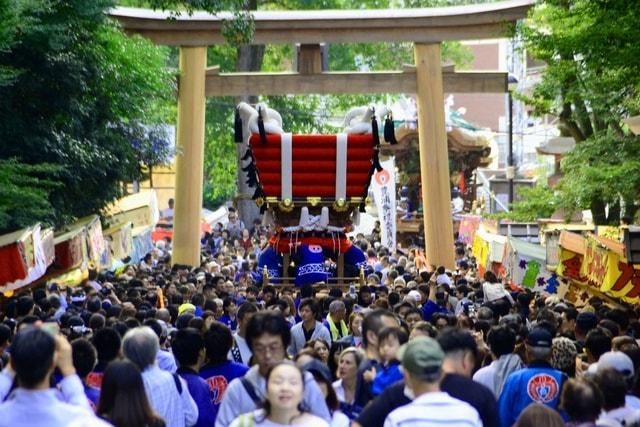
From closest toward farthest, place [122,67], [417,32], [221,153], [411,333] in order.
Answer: [411,333] < [122,67] < [417,32] < [221,153]

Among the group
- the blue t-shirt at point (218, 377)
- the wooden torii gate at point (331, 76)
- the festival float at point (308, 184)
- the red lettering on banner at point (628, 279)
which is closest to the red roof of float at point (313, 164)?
the festival float at point (308, 184)

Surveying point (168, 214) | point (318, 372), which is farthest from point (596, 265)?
point (168, 214)

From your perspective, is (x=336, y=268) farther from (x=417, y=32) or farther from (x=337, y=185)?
(x=417, y=32)

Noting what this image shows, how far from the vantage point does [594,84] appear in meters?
20.5

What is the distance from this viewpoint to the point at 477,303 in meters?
16.9

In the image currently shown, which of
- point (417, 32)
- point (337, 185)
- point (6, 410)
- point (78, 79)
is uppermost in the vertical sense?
point (417, 32)

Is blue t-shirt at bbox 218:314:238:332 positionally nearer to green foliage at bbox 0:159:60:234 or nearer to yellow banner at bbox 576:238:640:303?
green foliage at bbox 0:159:60:234

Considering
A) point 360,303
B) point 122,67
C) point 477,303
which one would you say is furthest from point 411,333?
point 122,67

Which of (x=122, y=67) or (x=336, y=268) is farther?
(x=122, y=67)

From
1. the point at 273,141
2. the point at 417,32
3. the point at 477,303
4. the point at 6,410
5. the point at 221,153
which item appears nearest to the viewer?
the point at 6,410

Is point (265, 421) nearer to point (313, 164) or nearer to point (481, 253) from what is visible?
point (313, 164)

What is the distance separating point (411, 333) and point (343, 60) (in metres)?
38.2

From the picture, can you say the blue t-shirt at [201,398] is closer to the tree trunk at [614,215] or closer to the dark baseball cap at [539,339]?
the dark baseball cap at [539,339]

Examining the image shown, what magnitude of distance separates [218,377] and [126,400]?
226 cm
